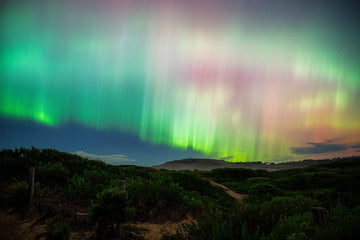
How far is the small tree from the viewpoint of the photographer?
7.29m

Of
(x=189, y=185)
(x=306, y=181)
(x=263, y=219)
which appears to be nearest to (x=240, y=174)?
(x=306, y=181)

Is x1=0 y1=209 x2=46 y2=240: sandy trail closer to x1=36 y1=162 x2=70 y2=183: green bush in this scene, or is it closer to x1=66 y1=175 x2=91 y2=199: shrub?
x1=66 y1=175 x2=91 y2=199: shrub

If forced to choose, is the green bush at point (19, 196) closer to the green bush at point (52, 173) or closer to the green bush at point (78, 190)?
the green bush at point (78, 190)

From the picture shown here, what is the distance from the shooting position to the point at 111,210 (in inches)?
286

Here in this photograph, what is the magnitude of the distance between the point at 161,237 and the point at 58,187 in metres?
7.51

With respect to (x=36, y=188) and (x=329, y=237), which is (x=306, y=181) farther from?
(x=36, y=188)

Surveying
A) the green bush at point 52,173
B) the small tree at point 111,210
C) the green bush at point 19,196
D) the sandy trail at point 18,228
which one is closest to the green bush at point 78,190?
the green bush at point 52,173

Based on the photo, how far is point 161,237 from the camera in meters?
8.18

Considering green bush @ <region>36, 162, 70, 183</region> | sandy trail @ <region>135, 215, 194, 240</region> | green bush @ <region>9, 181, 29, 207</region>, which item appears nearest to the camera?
sandy trail @ <region>135, 215, 194, 240</region>

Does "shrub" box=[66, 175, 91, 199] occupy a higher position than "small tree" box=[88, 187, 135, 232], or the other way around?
"small tree" box=[88, 187, 135, 232]

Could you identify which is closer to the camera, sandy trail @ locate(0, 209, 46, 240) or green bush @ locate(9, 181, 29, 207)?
sandy trail @ locate(0, 209, 46, 240)

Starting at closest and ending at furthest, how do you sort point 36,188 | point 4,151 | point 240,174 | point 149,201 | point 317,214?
point 317,214
point 36,188
point 149,201
point 4,151
point 240,174

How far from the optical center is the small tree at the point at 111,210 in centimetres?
729

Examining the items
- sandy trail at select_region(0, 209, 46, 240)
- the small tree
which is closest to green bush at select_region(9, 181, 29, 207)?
sandy trail at select_region(0, 209, 46, 240)
